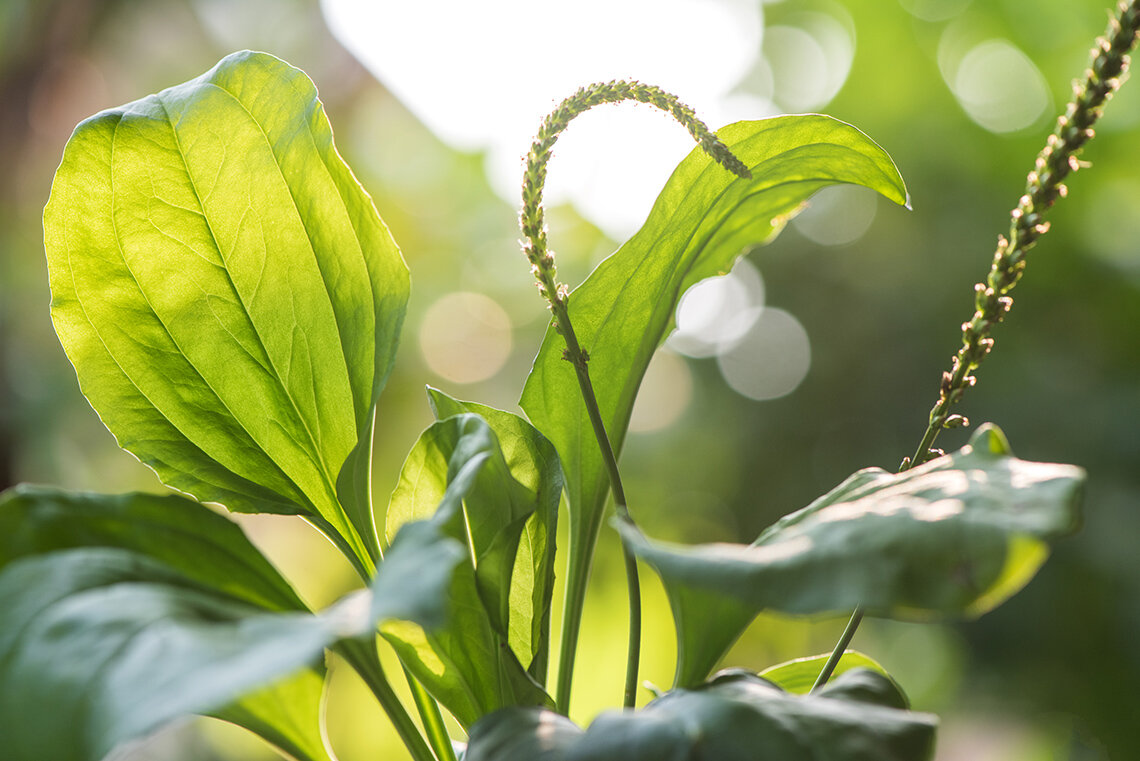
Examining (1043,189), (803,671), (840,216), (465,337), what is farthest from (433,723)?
(840,216)

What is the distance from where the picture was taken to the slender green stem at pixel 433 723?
0.35 m

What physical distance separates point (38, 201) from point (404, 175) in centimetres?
111

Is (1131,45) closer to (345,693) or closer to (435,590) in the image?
(435,590)

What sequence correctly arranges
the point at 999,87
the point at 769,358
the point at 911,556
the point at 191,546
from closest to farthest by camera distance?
1. the point at 911,556
2. the point at 191,546
3. the point at 999,87
4. the point at 769,358

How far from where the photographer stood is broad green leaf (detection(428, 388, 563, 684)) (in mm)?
332

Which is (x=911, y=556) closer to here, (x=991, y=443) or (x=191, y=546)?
(x=991, y=443)

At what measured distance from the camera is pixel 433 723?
1.18 feet

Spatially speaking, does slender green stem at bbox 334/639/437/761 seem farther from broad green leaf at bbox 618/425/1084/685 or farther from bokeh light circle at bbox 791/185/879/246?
bokeh light circle at bbox 791/185/879/246

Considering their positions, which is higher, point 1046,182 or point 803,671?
point 1046,182

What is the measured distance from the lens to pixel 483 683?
33 centimetres

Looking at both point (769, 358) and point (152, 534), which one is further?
point (769, 358)

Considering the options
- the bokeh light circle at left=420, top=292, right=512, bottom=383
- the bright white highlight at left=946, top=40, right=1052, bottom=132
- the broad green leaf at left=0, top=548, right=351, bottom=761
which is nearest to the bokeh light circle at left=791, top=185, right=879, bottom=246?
the bright white highlight at left=946, top=40, right=1052, bottom=132

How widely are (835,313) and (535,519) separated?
254 cm

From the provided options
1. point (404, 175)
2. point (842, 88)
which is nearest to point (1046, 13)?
point (842, 88)
